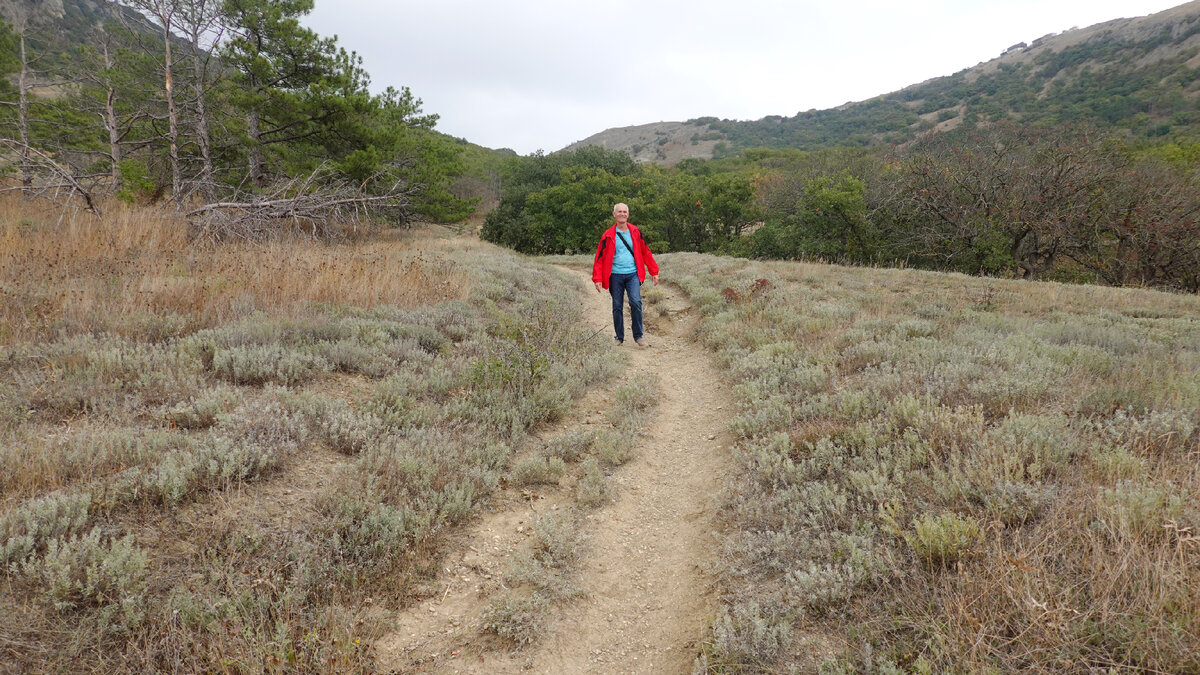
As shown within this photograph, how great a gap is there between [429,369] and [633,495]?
9.29 feet

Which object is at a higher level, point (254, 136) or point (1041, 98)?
point (1041, 98)

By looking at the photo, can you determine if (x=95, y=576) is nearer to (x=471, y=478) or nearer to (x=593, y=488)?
(x=471, y=478)

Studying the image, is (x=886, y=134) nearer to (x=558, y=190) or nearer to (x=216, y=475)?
(x=558, y=190)

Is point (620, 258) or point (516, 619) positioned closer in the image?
point (516, 619)

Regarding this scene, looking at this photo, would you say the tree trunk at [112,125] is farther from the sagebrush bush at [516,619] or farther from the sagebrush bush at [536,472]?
the sagebrush bush at [516,619]

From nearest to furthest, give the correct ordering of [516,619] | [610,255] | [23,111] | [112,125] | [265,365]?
[516,619]
[265,365]
[610,255]
[112,125]
[23,111]

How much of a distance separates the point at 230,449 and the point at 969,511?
16.6ft

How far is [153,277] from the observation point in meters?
7.07

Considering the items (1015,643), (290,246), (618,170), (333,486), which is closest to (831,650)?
(1015,643)

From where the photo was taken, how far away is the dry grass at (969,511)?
221cm

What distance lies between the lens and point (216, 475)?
11.2 ft

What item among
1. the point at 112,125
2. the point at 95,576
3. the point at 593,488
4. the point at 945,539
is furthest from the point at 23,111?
the point at 945,539

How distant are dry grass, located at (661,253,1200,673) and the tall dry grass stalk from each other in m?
6.47

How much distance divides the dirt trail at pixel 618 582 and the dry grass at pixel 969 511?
1.12 ft
